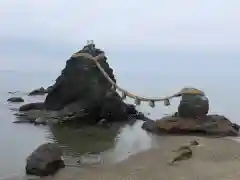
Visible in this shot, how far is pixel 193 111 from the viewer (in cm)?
2369

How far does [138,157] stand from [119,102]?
10.5m

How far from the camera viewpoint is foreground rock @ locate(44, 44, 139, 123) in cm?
2792

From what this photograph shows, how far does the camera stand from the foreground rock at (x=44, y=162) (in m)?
15.5

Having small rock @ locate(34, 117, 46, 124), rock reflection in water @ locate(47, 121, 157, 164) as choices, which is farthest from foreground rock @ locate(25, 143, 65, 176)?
small rock @ locate(34, 117, 46, 124)

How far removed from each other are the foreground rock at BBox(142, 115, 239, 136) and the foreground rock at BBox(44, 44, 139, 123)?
4.53 meters

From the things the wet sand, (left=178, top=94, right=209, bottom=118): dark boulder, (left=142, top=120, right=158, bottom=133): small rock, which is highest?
(left=178, top=94, right=209, bottom=118): dark boulder

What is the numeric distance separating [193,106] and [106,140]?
17.5 feet

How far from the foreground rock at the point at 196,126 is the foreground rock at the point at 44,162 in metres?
8.84

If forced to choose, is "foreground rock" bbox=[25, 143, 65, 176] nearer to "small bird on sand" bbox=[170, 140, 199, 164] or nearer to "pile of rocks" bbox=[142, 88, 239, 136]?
"small bird on sand" bbox=[170, 140, 199, 164]

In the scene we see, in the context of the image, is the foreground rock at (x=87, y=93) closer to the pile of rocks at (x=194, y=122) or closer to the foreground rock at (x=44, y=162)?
the pile of rocks at (x=194, y=122)

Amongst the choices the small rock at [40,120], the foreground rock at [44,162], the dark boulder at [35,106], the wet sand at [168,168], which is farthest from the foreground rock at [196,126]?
the dark boulder at [35,106]

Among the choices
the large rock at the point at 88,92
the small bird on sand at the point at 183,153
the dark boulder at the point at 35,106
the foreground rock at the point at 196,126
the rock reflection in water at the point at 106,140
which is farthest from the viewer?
the dark boulder at the point at 35,106

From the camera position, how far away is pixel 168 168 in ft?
50.7

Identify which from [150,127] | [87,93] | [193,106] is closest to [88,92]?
[87,93]
